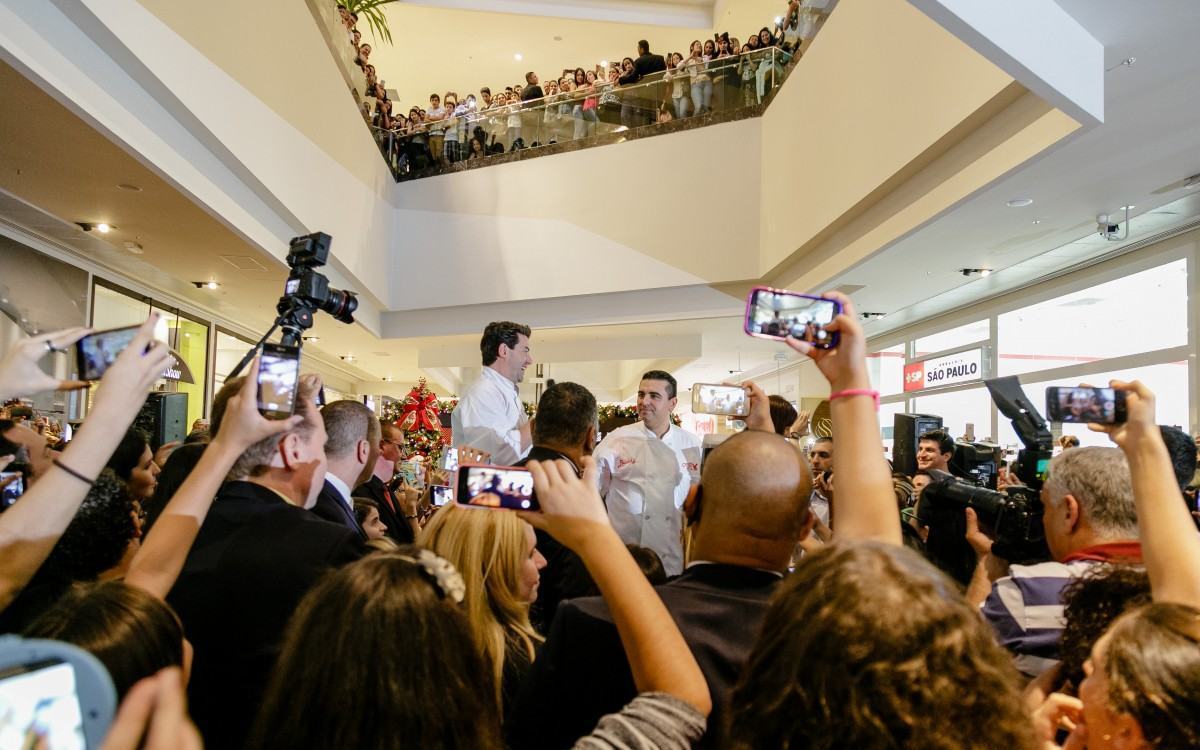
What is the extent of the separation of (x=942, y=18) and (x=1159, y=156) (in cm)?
271

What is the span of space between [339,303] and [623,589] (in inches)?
53.2

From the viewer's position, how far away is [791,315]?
1.45m

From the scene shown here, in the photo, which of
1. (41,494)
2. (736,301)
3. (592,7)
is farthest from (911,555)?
(592,7)

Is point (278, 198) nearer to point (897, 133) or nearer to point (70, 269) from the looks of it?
point (70, 269)

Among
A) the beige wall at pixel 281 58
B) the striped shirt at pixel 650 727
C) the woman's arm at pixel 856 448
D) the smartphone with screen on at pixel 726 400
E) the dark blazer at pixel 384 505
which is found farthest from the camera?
the beige wall at pixel 281 58

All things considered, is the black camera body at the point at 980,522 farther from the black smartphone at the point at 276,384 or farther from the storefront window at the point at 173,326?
the storefront window at the point at 173,326

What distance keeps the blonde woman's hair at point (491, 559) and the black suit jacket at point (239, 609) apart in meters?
0.38

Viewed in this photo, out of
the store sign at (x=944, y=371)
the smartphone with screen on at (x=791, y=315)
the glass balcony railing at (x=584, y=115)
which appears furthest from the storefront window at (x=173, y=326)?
the store sign at (x=944, y=371)

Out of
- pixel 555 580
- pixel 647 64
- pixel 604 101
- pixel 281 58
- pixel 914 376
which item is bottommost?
pixel 555 580

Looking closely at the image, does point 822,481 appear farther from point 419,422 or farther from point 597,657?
point 419,422

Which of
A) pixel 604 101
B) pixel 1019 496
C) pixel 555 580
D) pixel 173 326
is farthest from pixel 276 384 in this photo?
pixel 173 326

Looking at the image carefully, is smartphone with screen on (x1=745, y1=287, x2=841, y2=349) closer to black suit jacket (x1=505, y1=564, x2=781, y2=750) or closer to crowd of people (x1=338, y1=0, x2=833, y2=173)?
black suit jacket (x1=505, y1=564, x2=781, y2=750)

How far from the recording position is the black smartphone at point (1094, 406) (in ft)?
4.72

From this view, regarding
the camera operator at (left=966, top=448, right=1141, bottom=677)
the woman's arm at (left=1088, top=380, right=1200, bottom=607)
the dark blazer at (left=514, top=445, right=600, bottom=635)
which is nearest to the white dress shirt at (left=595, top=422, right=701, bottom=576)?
the dark blazer at (left=514, top=445, right=600, bottom=635)
